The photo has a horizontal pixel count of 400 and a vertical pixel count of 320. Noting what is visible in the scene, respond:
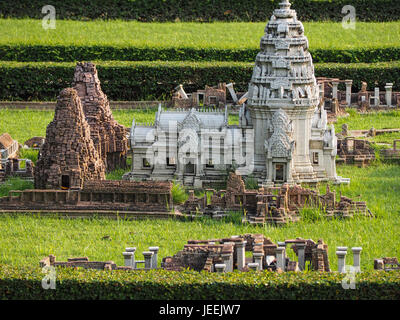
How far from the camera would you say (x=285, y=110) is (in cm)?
3903

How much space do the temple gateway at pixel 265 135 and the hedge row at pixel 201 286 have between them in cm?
1169

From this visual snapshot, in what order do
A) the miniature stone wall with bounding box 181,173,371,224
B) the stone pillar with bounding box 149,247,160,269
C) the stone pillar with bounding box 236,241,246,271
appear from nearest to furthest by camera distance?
the stone pillar with bounding box 236,241,246,271, the stone pillar with bounding box 149,247,160,269, the miniature stone wall with bounding box 181,173,371,224

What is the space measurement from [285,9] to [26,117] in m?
16.6

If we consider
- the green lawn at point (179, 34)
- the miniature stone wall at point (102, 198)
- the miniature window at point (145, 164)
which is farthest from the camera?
the green lawn at point (179, 34)

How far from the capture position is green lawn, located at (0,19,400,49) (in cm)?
6142

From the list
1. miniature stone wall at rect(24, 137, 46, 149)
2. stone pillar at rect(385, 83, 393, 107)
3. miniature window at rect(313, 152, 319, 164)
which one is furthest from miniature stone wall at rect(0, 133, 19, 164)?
A: stone pillar at rect(385, 83, 393, 107)

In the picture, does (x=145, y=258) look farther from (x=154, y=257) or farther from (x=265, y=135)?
(x=265, y=135)

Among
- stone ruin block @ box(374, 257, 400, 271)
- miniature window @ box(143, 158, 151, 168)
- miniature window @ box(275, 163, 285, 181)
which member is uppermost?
miniature window @ box(143, 158, 151, 168)

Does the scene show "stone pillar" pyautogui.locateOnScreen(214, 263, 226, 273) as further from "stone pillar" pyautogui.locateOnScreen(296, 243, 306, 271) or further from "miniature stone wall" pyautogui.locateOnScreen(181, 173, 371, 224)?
"miniature stone wall" pyautogui.locateOnScreen(181, 173, 371, 224)

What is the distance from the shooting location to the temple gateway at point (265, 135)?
1529 inches

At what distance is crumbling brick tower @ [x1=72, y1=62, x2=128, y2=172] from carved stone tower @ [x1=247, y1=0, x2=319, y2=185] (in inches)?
208

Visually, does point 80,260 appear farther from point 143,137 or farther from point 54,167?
point 143,137

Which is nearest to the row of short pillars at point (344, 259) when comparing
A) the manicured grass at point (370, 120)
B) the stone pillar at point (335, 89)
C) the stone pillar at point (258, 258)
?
the stone pillar at point (258, 258)

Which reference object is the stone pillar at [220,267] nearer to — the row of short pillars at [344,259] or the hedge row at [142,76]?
the row of short pillars at [344,259]
